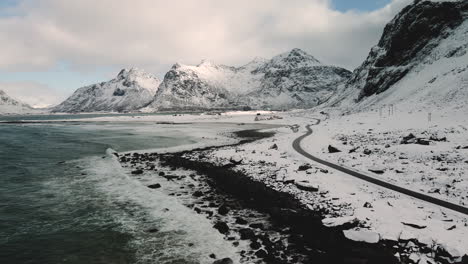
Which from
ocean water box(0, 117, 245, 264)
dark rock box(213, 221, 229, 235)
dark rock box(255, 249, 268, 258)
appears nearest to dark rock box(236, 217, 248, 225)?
dark rock box(213, 221, 229, 235)

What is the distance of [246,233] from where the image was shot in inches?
564

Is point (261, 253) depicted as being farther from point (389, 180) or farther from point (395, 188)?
point (389, 180)

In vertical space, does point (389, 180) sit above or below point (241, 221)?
above

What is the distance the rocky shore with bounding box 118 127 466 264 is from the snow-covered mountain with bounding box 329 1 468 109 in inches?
1692

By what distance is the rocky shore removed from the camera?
38.5ft

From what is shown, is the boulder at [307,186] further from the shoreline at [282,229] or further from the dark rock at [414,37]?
the dark rock at [414,37]

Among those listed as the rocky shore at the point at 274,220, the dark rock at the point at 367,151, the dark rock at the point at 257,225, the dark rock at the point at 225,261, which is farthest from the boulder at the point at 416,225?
the dark rock at the point at 367,151

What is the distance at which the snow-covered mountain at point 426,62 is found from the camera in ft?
195

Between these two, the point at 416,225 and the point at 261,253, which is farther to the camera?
the point at 416,225

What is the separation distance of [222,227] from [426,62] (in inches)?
3693

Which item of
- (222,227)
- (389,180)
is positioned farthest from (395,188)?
(222,227)

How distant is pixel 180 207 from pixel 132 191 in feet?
19.0

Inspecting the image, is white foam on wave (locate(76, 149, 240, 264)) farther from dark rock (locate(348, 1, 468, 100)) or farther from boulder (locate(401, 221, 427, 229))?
dark rock (locate(348, 1, 468, 100))

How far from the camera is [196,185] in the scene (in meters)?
23.9
